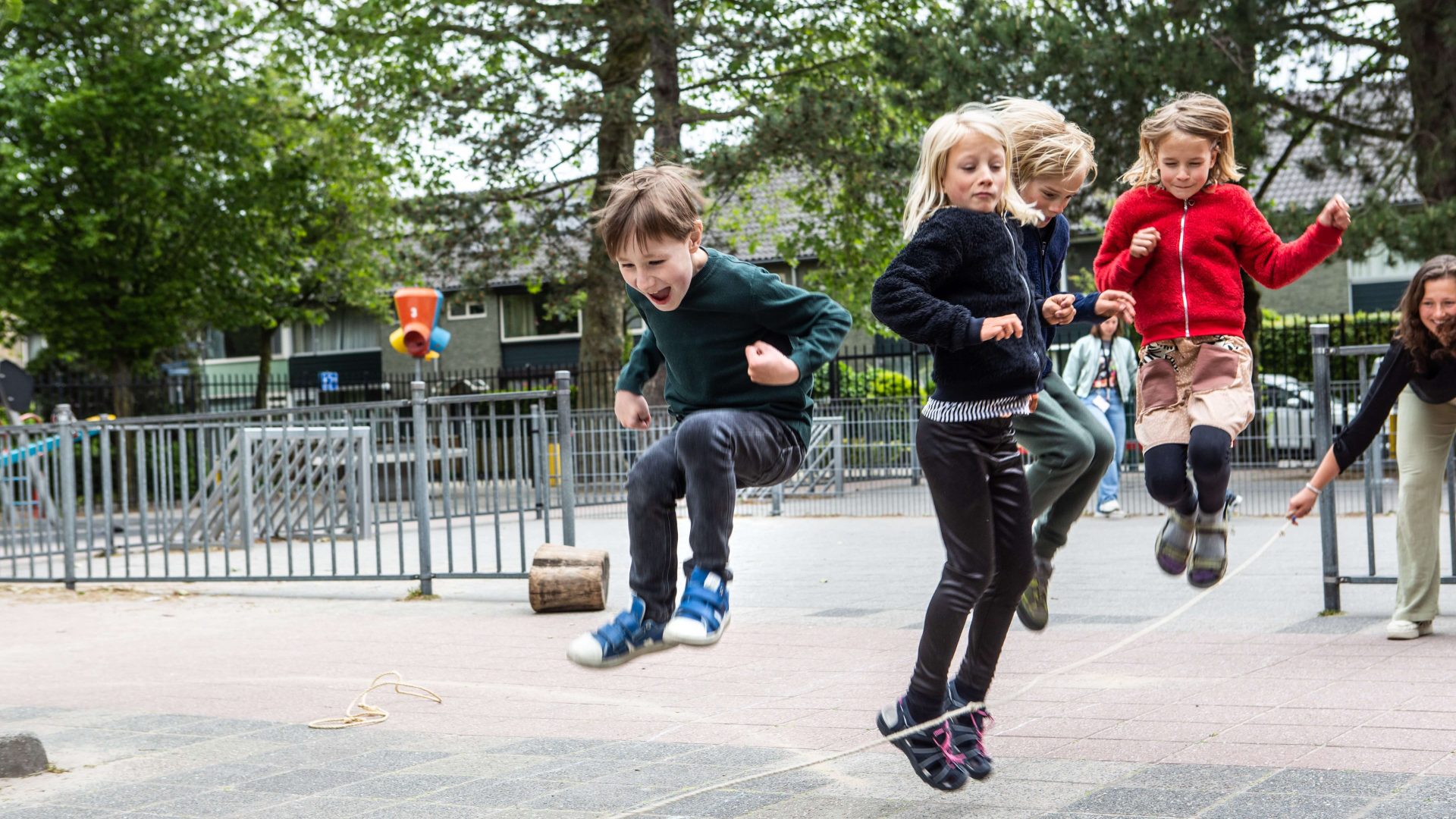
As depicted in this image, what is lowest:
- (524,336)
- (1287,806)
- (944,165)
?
(1287,806)

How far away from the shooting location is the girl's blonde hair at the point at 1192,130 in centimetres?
434

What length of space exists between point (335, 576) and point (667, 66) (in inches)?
483

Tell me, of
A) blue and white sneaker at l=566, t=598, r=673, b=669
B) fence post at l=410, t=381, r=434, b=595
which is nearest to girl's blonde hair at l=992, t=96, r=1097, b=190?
blue and white sneaker at l=566, t=598, r=673, b=669

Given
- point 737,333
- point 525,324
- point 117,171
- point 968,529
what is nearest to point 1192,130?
point 968,529

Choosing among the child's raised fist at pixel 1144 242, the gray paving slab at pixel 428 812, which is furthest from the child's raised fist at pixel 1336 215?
the gray paving slab at pixel 428 812

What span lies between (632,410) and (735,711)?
193cm

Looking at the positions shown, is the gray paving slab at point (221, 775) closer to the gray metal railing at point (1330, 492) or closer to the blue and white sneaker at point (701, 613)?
the blue and white sneaker at point (701, 613)

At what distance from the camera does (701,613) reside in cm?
349

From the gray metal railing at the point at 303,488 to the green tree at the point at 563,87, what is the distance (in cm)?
864

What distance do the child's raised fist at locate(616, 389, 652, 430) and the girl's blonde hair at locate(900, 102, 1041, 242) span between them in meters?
0.93

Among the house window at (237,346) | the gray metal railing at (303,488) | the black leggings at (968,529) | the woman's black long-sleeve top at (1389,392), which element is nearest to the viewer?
the black leggings at (968,529)

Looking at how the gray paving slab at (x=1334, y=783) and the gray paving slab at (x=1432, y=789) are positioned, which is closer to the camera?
the gray paving slab at (x=1432, y=789)

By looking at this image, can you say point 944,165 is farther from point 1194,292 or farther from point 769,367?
point 1194,292

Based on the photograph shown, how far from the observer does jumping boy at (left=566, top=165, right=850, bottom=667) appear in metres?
3.56
